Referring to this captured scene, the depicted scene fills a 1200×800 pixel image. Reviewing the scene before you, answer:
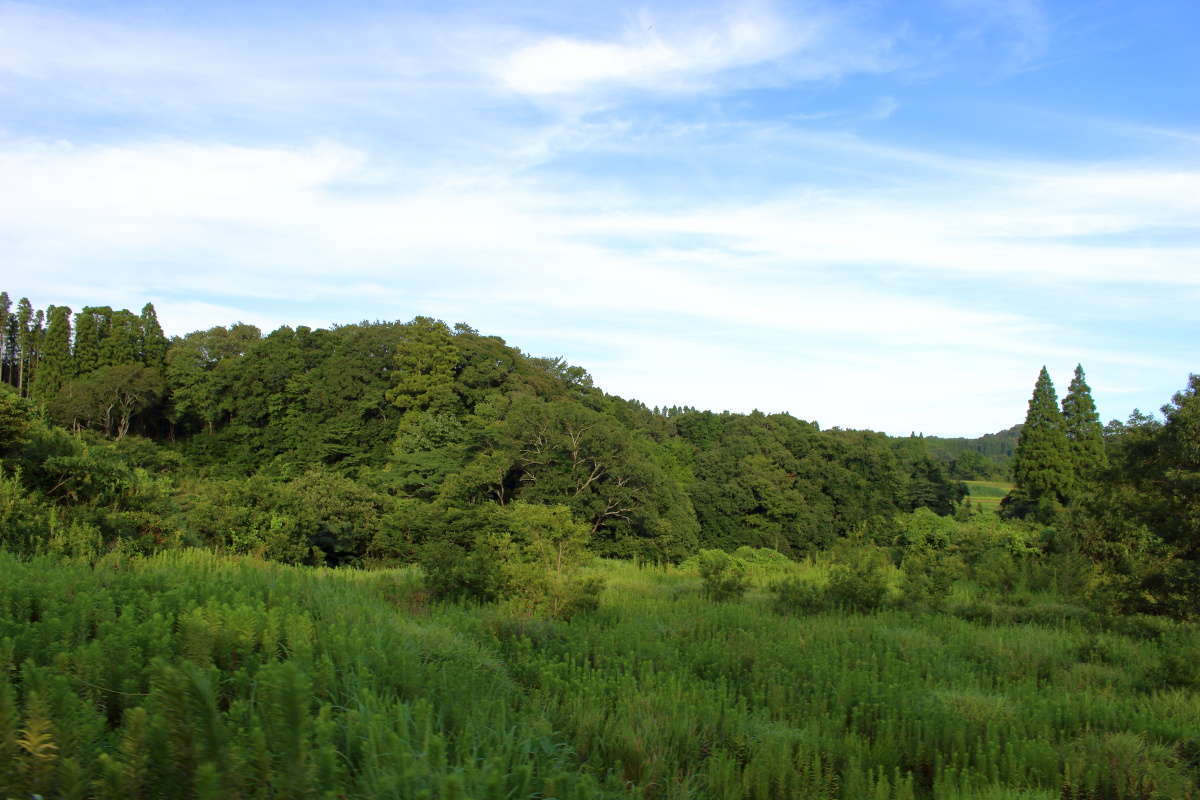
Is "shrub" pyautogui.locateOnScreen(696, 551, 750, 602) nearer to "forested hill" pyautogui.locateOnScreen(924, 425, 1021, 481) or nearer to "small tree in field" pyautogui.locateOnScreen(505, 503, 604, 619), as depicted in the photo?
"small tree in field" pyautogui.locateOnScreen(505, 503, 604, 619)

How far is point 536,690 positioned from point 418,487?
95.6 ft

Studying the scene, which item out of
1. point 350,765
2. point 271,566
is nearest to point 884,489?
point 271,566

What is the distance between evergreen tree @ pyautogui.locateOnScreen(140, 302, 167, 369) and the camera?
5256 centimetres

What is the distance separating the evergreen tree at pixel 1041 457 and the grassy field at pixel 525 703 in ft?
99.3

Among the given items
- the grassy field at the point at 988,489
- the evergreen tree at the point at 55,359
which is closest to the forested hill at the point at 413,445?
the evergreen tree at the point at 55,359

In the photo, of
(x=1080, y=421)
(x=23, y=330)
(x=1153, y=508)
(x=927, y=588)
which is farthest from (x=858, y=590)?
(x=23, y=330)

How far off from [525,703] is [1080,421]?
1549 inches

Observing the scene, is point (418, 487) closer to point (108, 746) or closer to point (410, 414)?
point (410, 414)

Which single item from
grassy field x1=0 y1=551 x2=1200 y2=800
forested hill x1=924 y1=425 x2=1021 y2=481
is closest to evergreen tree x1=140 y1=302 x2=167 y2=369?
grassy field x1=0 y1=551 x2=1200 y2=800

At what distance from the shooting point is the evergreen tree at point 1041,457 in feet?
110

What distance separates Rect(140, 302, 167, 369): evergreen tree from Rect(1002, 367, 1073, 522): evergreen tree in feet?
182

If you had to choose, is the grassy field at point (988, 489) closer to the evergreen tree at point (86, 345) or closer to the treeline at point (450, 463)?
the treeline at point (450, 463)

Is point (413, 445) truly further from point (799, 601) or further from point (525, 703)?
point (525, 703)

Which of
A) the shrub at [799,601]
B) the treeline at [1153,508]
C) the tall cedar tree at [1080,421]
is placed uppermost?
the tall cedar tree at [1080,421]
